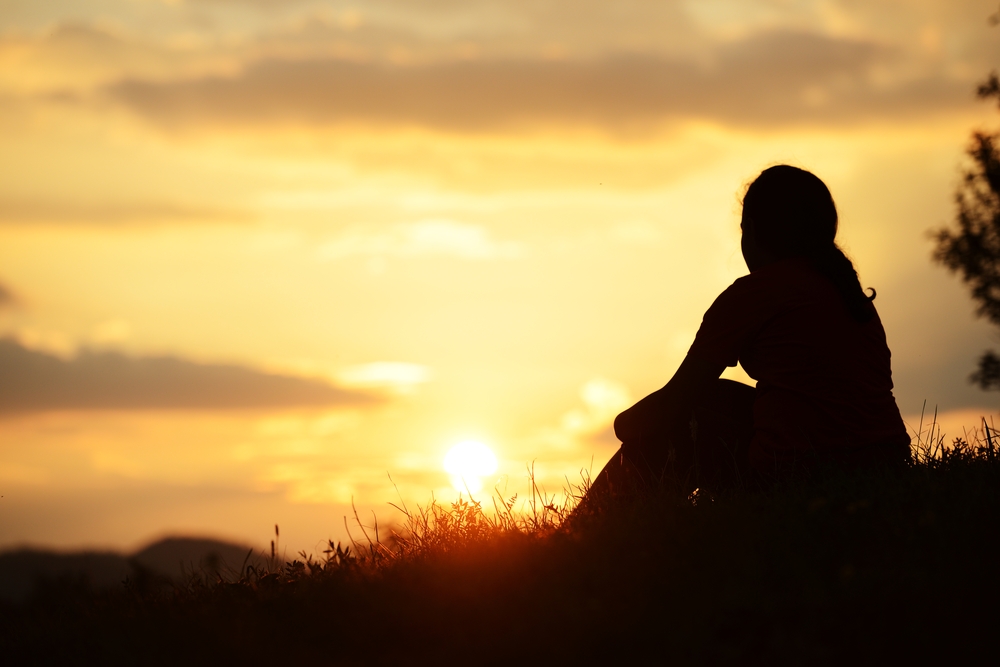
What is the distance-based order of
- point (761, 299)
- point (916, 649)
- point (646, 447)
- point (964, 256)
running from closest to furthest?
point (916, 649)
point (761, 299)
point (646, 447)
point (964, 256)

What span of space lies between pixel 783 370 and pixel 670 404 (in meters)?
0.68

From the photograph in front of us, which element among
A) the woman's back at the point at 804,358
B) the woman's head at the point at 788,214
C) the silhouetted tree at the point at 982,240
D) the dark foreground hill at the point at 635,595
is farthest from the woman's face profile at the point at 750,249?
the silhouetted tree at the point at 982,240

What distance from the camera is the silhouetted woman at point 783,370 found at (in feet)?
17.4

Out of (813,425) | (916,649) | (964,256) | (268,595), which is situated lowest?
(916,649)

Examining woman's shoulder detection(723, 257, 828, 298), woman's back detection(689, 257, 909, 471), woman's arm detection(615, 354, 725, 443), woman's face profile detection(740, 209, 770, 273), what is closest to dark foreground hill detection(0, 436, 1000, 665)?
woman's back detection(689, 257, 909, 471)

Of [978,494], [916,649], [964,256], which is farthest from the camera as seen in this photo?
[964,256]

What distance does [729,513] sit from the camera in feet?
16.3

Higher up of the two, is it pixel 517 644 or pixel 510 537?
pixel 510 537

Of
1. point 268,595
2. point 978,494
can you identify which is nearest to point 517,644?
point 268,595

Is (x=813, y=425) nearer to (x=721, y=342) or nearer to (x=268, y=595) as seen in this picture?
(x=721, y=342)

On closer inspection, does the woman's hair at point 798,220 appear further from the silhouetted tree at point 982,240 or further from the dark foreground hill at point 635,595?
the silhouetted tree at point 982,240

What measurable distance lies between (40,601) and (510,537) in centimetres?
305

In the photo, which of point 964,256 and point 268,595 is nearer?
point 268,595

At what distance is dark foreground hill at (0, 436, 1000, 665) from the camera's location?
3.87 meters
